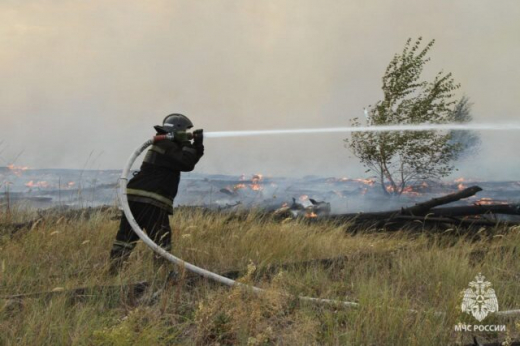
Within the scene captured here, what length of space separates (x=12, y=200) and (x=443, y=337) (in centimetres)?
801

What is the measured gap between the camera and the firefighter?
546cm

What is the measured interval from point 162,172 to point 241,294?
2.16m

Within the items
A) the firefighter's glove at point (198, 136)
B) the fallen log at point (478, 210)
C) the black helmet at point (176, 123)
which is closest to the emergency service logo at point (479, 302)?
the firefighter's glove at point (198, 136)

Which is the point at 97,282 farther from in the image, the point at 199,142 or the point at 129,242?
the point at 199,142

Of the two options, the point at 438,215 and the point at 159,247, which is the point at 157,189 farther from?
the point at 438,215

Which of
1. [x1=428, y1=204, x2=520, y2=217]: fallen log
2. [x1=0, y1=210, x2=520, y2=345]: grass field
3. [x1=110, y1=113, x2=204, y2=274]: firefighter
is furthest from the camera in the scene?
[x1=428, y1=204, x2=520, y2=217]: fallen log

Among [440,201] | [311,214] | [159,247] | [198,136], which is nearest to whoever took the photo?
[159,247]

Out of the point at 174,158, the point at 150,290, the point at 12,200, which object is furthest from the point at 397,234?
the point at 12,200

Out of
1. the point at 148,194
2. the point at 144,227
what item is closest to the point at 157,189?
the point at 148,194

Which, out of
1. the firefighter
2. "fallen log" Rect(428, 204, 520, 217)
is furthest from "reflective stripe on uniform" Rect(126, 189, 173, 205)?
"fallen log" Rect(428, 204, 520, 217)

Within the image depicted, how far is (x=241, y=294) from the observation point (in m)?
4.03

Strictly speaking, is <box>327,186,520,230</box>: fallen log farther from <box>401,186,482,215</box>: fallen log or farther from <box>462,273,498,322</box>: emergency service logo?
<box>462,273,498,322</box>: emergency service logo

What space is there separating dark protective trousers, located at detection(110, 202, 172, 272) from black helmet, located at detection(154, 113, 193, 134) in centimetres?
98

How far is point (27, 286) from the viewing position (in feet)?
15.5
